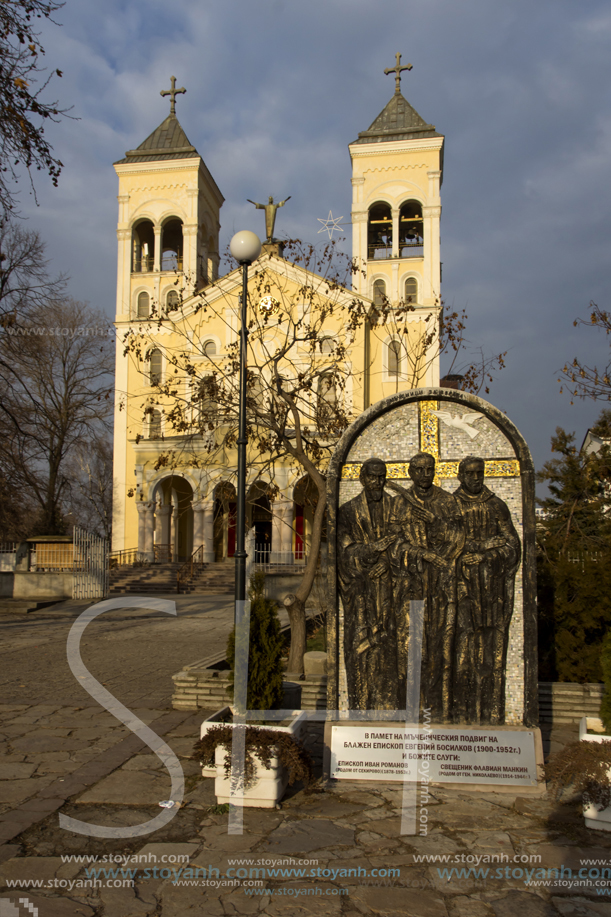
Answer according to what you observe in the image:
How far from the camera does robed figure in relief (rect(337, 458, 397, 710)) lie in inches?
198

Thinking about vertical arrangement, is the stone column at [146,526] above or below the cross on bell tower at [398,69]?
below

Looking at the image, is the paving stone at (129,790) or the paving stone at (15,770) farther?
the paving stone at (15,770)

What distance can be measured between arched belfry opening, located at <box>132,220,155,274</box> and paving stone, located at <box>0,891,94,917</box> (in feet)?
108

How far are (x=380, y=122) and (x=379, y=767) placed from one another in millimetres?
33450

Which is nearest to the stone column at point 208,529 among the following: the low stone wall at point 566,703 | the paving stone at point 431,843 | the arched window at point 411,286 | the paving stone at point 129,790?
the arched window at point 411,286

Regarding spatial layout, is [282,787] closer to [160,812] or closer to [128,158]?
[160,812]

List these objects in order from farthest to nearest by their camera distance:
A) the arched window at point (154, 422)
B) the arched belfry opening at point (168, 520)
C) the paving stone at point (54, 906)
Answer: the arched belfry opening at point (168, 520)
the arched window at point (154, 422)
the paving stone at point (54, 906)

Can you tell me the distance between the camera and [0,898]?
10.8 ft

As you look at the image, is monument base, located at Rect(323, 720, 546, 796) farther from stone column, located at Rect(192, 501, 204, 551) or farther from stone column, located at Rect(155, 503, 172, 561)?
stone column, located at Rect(155, 503, 172, 561)

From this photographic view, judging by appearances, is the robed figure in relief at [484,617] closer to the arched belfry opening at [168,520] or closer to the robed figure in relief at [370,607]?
the robed figure in relief at [370,607]

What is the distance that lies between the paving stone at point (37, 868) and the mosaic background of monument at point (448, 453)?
6.95 ft

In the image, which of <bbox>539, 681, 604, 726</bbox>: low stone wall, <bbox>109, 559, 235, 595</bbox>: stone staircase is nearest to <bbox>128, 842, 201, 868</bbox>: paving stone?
<bbox>539, 681, 604, 726</bbox>: low stone wall

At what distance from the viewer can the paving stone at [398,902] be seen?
3.23 metres

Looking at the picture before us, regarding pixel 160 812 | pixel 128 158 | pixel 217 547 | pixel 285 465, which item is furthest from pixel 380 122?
pixel 160 812
